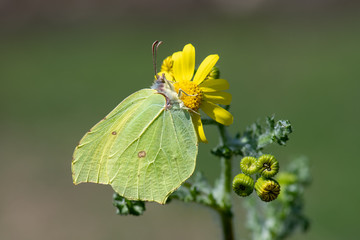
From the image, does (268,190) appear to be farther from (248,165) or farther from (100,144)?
(100,144)

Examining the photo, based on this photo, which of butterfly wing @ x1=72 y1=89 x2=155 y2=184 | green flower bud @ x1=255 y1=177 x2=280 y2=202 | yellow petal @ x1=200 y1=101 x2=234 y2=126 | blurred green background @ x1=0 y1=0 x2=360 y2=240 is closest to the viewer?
green flower bud @ x1=255 y1=177 x2=280 y2=202

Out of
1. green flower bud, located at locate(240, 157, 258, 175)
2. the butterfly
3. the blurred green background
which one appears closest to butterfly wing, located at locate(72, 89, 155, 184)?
the butterfly

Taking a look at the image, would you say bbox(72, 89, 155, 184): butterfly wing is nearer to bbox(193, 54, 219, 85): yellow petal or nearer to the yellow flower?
the yellow flower

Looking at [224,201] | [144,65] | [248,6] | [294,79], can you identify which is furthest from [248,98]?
[224,201]

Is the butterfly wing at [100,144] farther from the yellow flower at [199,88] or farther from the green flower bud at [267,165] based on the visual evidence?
the green flower bud at [267,165]

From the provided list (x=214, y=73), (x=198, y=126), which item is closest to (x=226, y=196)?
(x=198, y=126)

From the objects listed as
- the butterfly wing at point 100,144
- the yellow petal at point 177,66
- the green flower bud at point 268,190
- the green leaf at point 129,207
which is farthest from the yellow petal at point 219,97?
the green leaf at point 129,207
